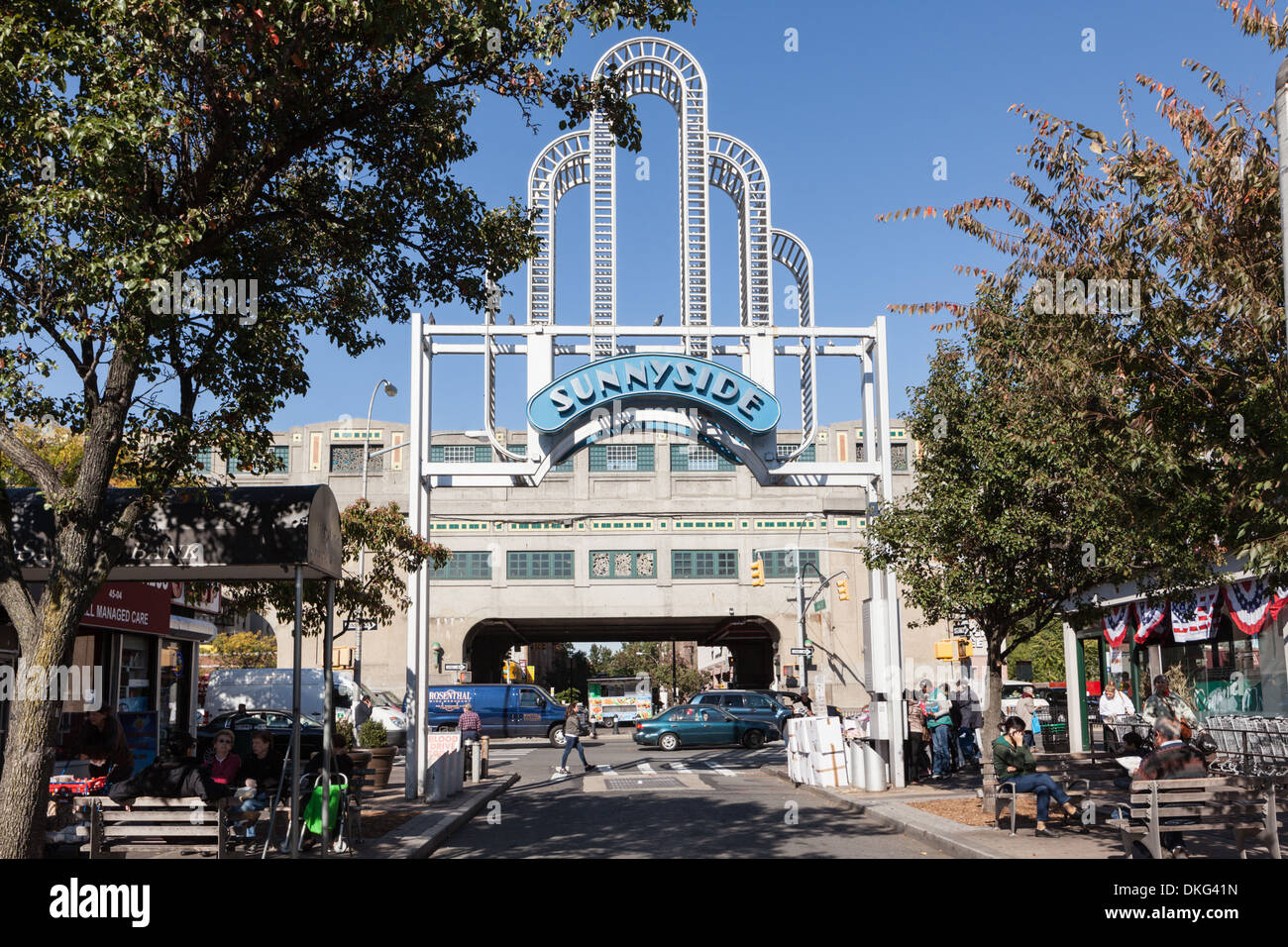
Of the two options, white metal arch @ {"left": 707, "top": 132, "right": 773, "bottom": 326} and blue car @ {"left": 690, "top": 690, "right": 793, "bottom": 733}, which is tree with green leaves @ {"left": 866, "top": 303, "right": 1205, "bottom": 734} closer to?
white metal arch @ {"left": 707, "top": 132, "right": 773, "bottom": 326}

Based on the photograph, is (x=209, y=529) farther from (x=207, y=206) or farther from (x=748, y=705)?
(x=748, y=705)

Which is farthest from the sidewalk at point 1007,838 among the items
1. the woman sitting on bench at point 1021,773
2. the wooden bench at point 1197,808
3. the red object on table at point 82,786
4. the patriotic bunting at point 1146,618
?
the red object on table at point 82,786

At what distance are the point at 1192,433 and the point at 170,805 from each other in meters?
9.47

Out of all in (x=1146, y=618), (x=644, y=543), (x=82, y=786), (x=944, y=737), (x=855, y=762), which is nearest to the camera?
(x=82, y=786)

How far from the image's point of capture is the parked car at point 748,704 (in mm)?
36656

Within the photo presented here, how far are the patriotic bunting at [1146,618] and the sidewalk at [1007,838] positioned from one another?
27.8 feet

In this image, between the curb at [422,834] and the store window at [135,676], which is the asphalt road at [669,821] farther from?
the store window at [135,676]

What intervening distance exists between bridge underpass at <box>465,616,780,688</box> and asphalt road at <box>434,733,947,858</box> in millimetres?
24004

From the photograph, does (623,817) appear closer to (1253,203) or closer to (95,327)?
(95,327)

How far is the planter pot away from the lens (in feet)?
66.6

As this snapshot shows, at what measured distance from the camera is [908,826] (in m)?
14.3

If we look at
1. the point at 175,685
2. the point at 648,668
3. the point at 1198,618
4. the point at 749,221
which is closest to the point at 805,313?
the point at 749,221

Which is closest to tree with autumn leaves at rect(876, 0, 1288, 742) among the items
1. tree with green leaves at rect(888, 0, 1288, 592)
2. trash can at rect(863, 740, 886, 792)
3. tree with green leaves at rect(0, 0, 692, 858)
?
tree with green leaves at rect(888, 0, 1288, 592)

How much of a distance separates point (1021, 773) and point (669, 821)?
4.78 m
